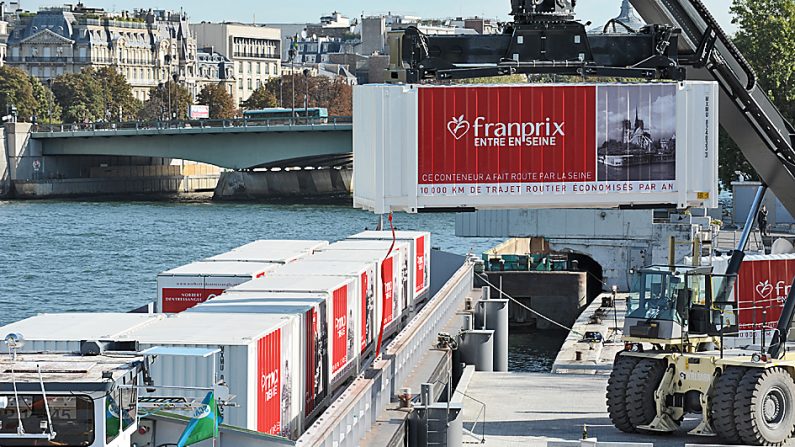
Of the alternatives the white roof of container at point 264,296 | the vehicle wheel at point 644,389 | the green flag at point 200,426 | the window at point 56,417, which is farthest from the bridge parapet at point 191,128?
the window at point 56,417

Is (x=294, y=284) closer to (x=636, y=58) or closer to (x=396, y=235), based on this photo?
(x=636, y=58)

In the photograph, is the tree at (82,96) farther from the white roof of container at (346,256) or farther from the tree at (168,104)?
the white roof of container at (346,256)

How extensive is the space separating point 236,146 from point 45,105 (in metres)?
58.1

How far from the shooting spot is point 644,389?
22.6 m

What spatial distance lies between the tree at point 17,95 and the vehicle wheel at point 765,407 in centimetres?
13581

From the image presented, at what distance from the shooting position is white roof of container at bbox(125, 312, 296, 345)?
60.5 feet

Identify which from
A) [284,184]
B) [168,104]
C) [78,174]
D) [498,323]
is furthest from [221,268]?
[168,104]

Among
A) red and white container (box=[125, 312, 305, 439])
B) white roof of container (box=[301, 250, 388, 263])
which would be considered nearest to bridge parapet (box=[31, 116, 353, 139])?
white roof of container (box=[301, 250, 388, 263])

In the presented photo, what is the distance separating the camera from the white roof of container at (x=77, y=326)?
64.0 feet

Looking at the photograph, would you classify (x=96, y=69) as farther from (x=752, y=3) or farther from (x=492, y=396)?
(x=492, y=396)

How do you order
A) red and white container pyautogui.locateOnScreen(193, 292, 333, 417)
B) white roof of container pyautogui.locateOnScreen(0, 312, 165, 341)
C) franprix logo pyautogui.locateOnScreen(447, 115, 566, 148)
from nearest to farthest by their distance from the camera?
1. white roof of container pyautogui.locateOnScreen(0, 312, 165, 341)
2. red and white container pyautogui.locateOnScreen(193, 292, 333, 417)
3. franprix logo pyautogui.locateOnScreen(447, 115, 566, 148)

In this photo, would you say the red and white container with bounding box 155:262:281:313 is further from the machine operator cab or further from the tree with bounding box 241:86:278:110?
the tree with bounding box 241:86:278:110

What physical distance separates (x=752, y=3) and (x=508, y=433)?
61.5 m

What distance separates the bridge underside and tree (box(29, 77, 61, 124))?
45763 millimetres
